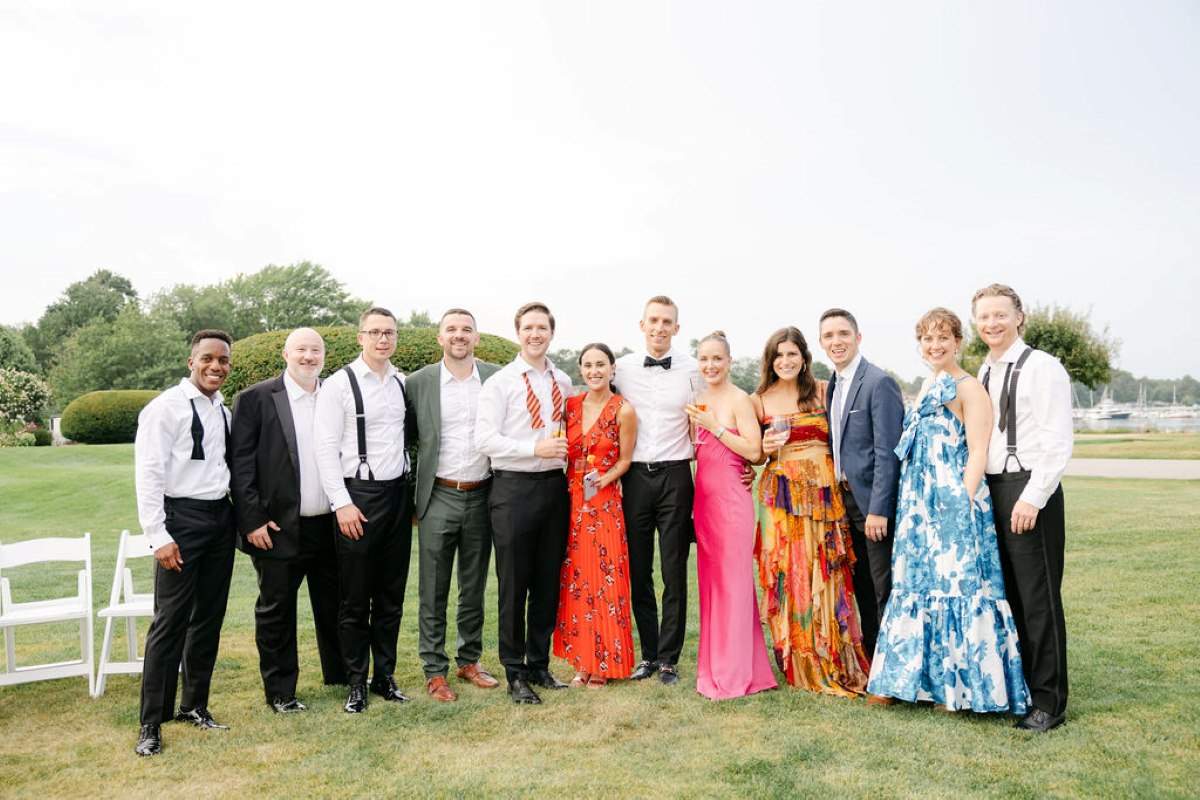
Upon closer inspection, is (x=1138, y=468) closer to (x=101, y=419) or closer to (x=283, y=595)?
(x=283, y=595)

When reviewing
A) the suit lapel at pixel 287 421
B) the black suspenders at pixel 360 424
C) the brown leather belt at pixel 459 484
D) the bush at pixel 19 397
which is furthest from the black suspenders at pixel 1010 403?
the bush at pixel 19 397

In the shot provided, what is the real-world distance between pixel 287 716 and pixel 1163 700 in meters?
5.23

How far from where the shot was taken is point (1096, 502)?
14.3 m

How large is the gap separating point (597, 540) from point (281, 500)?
199cm

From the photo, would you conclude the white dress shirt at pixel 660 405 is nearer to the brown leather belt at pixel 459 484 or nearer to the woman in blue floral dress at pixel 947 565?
the brown leather belt at pixel 459 484

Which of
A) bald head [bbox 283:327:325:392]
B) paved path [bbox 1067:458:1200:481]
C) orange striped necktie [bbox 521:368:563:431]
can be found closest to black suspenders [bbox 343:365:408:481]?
bald head [bbox 283:327:325:392]

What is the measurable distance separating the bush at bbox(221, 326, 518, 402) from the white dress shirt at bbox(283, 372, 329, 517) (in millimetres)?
5421

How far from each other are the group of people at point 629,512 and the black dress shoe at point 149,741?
A: 0.11 ft

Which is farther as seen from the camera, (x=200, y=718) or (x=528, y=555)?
(x=528, y=555)

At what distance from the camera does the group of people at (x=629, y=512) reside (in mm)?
4676

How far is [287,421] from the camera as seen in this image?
5.09 m

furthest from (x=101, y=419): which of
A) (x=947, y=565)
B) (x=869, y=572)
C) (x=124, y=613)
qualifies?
(x=947, y=565)

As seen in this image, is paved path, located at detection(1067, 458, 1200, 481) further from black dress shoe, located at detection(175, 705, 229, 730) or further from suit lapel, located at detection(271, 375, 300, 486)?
black dress shoe, located at detection(175, 705, 229, 730)

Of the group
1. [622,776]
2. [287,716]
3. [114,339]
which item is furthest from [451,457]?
[114,339]
